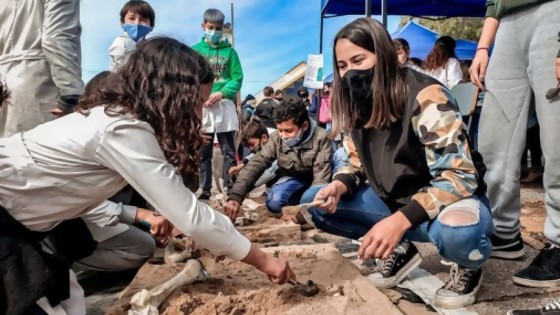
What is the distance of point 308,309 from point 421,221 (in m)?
0.50

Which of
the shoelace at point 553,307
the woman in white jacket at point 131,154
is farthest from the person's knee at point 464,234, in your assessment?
the woman in white jacket at point 131,154

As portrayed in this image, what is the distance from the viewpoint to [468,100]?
3.99 metres

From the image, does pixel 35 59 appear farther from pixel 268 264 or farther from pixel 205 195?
pixel 205 195

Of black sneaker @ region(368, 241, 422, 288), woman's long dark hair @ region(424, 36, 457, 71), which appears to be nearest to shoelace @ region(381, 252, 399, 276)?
black sneaker @ region(368, 241, 422, 288)

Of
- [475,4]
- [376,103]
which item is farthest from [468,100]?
[475,4]

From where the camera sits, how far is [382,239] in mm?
1658

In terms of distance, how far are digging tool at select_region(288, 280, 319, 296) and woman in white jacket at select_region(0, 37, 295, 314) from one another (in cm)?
33

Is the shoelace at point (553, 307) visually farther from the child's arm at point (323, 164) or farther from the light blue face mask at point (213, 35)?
the light blue face mask at point (213, 35)

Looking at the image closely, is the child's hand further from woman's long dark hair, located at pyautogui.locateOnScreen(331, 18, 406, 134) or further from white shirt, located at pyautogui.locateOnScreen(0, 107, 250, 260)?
white shirt, located at pyautogui.locateOnScreen(0, 107, 250, 260)

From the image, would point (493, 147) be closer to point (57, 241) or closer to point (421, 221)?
point (421, 221)

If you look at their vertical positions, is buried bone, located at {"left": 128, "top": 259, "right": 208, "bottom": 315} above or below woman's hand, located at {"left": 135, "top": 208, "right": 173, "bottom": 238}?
below

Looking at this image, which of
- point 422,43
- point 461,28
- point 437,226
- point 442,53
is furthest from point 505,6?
point 461,28

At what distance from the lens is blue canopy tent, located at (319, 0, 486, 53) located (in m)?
6.98

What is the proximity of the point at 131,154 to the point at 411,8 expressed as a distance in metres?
6.95
